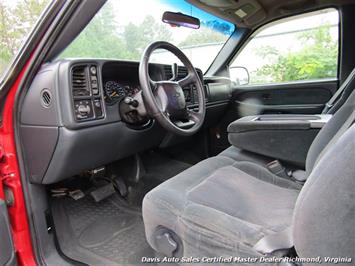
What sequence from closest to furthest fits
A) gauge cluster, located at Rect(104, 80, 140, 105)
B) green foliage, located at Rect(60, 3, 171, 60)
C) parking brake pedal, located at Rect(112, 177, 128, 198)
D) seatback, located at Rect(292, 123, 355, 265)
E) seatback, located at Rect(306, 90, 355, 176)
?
seatback, located at Rect(292, 123, 355, 265) < seatback, located at Rect(306, 90, 355, 176) < green foliage, located at Rect(60, 3, 171, 60) < gauge cluster, located at Rect(104, 80, 140, 105) < parking brake pedal, located at Rect(112, 177, 128, 198)

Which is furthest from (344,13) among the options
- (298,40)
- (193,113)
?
(193,113)

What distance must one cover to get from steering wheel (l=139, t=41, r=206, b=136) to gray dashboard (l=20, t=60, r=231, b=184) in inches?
8.0

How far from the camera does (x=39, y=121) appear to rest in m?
1.14

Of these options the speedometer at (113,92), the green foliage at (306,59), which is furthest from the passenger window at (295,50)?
the speedometer at (113,92)

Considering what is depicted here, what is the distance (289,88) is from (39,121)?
1.89 meters

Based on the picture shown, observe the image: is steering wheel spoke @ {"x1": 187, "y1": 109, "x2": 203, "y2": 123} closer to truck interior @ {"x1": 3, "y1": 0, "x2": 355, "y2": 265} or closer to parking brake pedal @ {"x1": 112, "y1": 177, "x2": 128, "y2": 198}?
truck interior @ {"x1": 3, "y1": 0, "x2": 355, "y2": 265}

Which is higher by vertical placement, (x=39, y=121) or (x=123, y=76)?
(x=123, y=76)

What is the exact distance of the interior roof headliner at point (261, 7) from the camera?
2145 mm

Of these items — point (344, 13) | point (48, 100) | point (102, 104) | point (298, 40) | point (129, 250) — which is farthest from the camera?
point (298, 40)

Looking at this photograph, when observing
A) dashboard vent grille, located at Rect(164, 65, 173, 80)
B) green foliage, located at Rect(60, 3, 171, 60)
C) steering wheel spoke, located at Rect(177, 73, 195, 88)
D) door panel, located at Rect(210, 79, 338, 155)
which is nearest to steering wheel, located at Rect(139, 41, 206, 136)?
steering wheel spoke, located at Rect(177, 73, 195, 88)

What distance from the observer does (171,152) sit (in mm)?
2299

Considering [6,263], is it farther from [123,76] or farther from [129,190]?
[123,76]

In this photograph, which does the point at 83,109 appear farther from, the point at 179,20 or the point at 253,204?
the point at 179,20

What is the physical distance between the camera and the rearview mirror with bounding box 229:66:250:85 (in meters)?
2.62
